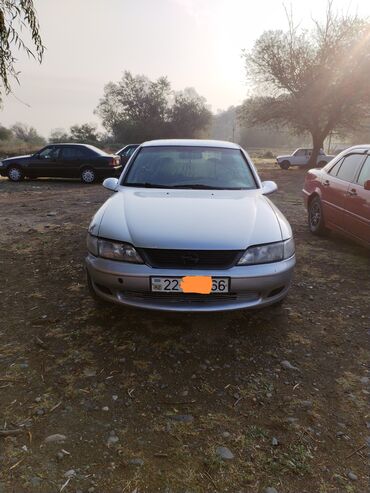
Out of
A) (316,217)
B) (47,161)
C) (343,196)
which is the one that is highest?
(343,196)

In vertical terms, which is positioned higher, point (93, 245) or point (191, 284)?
point (93, 245)

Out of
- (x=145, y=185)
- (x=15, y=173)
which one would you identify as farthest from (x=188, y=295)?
(x=15, y=173)

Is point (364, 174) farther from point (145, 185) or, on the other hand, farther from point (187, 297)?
point (187, 297)

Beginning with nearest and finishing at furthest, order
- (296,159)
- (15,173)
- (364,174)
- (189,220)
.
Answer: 1. (189,220)
2. (364,174)
3. (15,173)
4. (296,159)

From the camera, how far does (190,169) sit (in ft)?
13.7

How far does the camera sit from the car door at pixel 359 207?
491 centimetres

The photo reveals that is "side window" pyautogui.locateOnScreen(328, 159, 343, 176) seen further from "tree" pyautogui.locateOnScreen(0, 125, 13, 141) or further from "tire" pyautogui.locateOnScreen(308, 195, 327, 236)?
"tree" pyautogui.locateOnScreen(0, 125, 13, 141)

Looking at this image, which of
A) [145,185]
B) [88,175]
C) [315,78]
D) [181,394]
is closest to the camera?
[181,394]

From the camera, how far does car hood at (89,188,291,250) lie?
2897mm

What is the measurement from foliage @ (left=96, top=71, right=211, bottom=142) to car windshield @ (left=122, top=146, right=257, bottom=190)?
4509cm

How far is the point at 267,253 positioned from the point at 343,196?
3044 mm

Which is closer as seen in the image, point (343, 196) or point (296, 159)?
point (343, 196)

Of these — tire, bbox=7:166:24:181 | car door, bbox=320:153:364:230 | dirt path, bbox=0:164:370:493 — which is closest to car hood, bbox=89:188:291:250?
dirt path, bbox=0:164:370:493

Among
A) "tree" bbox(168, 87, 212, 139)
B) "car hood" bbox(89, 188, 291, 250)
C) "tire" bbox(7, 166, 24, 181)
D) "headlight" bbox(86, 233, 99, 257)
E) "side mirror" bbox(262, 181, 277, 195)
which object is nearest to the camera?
"car hood" bbox(89, 188, 291, 250)
